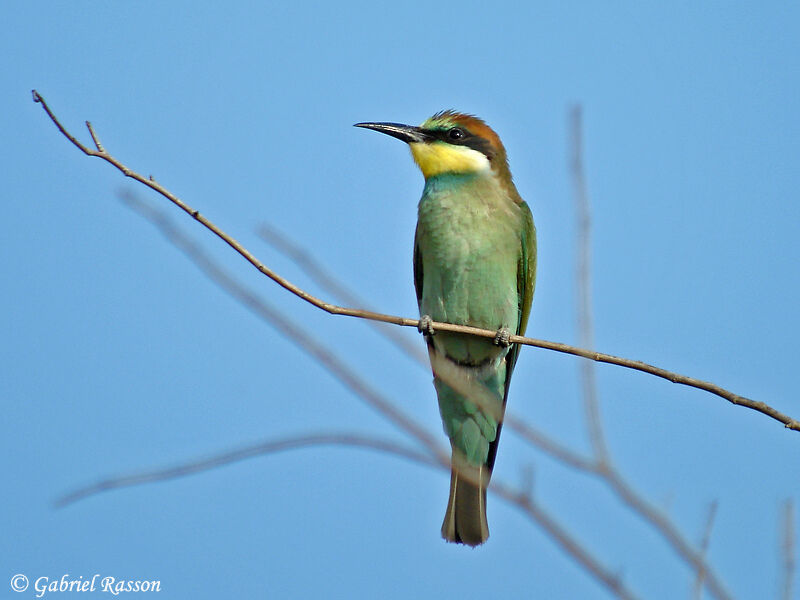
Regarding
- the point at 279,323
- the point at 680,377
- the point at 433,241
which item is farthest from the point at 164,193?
the point at 433,241

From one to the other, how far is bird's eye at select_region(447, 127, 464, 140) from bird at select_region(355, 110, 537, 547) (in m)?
0.10

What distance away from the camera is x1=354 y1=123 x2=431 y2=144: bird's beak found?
189 inches

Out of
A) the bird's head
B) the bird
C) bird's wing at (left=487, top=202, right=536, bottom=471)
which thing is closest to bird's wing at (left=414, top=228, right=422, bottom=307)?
the bird

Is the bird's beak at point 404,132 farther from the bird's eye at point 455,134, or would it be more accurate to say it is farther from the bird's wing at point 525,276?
the bird's wing at point 525,276

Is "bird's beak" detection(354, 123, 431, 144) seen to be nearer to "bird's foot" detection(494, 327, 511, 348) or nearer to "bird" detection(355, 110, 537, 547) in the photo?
"bird" detection(355, 110, 537, 547)

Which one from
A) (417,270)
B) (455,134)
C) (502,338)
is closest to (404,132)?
(455,134)

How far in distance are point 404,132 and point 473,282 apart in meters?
0.95

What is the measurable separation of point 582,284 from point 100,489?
1.14 meters

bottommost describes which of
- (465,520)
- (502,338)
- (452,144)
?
(465,520)

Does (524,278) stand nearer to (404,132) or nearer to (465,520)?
(404,132)

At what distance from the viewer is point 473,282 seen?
14.2 feet

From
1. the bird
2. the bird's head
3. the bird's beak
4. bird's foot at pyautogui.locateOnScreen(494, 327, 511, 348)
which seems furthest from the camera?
the bird's beak

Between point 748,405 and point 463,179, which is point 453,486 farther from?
point 748,405

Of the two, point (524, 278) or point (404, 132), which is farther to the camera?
point (404, 132)
